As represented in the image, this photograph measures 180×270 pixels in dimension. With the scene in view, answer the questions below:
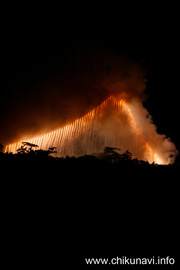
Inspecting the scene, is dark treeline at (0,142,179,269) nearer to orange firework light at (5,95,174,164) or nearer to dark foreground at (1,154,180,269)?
dark foreground at (1,154,180,269)

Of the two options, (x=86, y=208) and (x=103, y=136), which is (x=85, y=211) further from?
(x=103, y=136)

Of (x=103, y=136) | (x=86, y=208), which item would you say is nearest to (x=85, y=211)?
(x=86, y=208)

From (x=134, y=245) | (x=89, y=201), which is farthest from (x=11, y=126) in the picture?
(x=134, y=245)

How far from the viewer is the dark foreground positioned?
8.71ft

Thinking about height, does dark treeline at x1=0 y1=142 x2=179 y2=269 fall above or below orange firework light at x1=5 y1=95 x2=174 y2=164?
below

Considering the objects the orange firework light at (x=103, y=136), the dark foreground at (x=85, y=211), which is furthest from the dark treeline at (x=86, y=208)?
the orange firework light at (x=103, y=136)

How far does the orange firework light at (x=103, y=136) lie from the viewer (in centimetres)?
609

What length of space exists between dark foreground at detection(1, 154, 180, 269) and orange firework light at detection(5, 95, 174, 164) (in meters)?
2.99

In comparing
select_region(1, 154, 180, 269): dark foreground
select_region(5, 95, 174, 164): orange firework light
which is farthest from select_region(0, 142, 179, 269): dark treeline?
select_region(5, 95, 174, 164): orange firework light

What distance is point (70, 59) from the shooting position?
6480mm

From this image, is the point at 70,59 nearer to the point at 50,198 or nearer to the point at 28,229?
the point at 50,198

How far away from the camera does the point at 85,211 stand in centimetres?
296

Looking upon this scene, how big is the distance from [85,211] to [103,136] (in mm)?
3916

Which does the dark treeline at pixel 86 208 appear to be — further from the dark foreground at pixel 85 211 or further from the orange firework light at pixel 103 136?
the orange firework light at pixel 103 136
